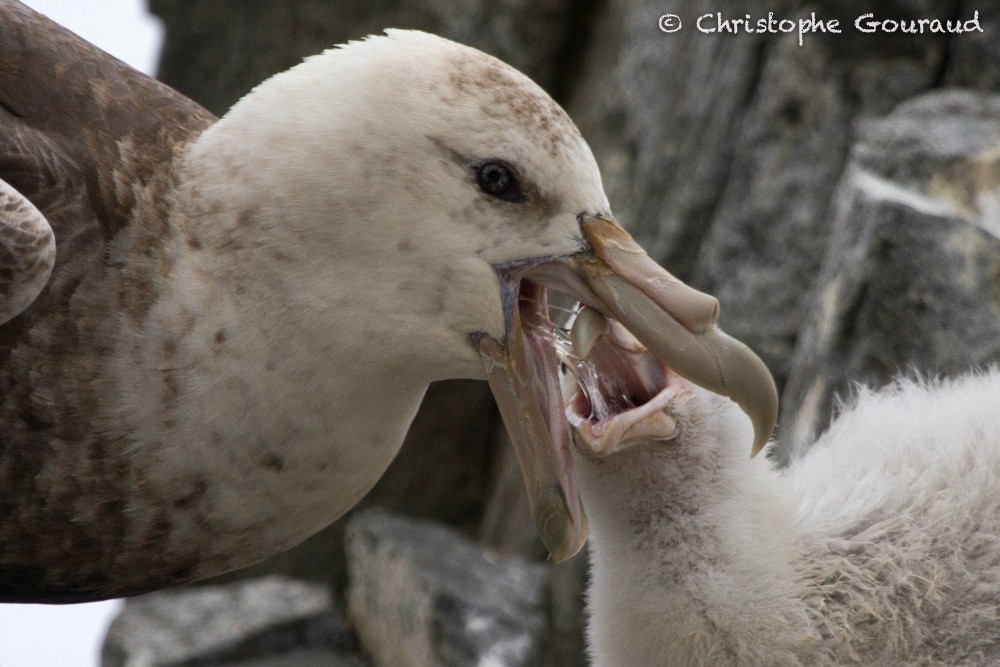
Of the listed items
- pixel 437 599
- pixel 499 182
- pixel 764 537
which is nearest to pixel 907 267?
pixel 764 537

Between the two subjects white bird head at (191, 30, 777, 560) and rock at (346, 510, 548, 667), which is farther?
rock at (346, 510, 548, 667)

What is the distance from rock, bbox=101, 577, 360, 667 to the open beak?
2297mm

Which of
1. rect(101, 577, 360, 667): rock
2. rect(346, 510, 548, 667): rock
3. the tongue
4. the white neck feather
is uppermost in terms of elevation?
the tongue

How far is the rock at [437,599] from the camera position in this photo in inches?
151

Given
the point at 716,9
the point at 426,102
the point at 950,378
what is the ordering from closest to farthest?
the point at 426,102, the point at 950,378, the point at 716,9

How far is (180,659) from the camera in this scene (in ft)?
13.5

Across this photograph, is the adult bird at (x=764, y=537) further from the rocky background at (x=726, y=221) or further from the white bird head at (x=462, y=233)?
the rocky background at (x=726, y=221)

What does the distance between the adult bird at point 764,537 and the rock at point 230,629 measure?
1.86m

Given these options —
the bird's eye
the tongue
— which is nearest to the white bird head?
the bird's eye

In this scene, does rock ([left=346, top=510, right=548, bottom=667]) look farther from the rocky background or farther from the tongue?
→ the tongue

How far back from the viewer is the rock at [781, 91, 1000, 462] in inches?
119

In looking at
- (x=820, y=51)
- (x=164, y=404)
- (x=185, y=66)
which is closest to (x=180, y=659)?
(x=164, y=404)

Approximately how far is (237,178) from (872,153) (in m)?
1.81

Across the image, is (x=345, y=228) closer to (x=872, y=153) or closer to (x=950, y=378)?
(x=950, y=378)
